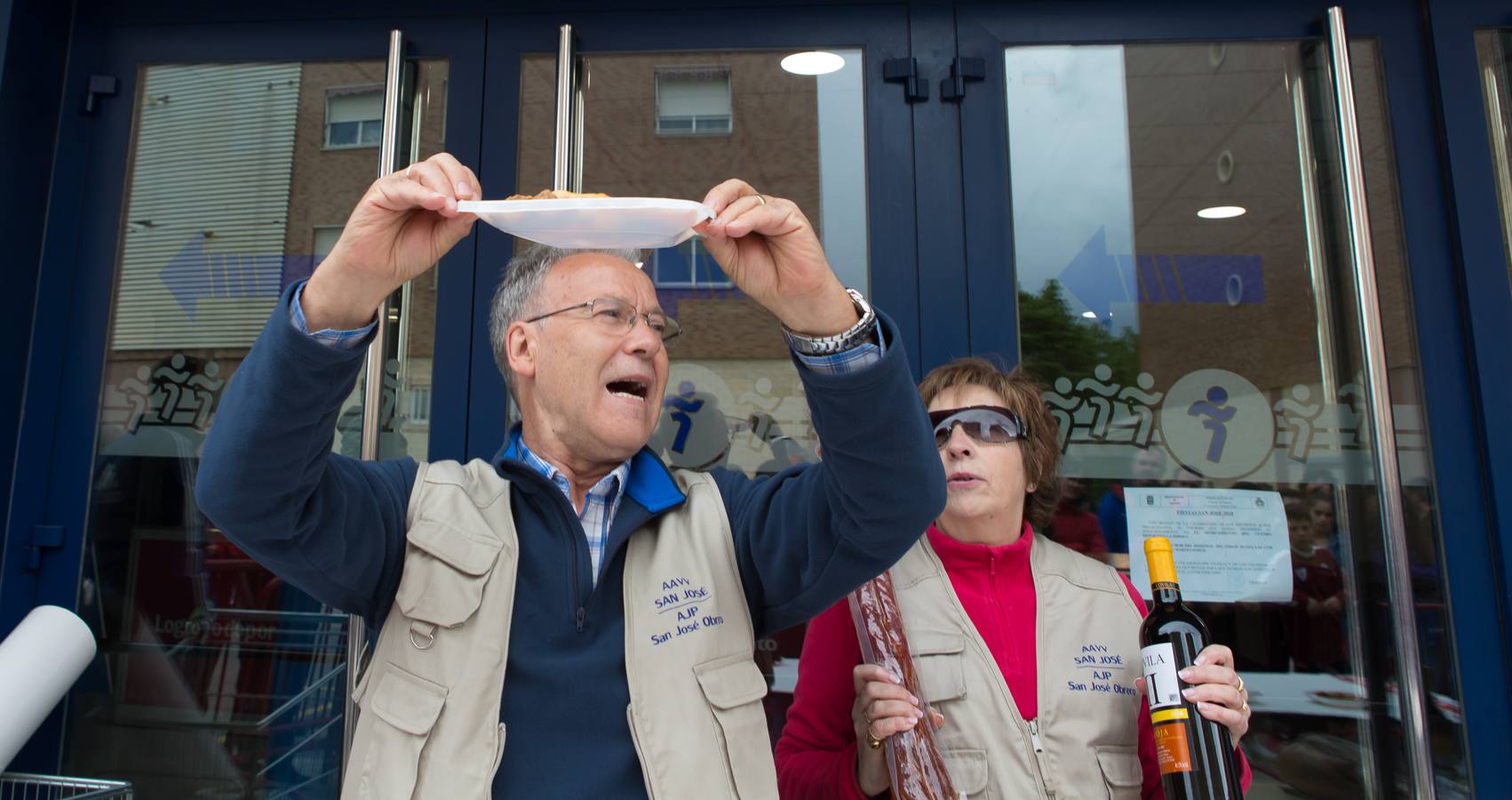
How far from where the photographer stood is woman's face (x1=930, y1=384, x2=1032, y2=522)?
2176 mm

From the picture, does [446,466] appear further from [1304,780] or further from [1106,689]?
[1304,780]

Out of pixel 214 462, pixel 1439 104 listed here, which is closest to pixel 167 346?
pixel 214 462

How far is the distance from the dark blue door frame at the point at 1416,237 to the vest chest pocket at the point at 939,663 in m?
1.23

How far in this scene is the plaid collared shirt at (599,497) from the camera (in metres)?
1.84

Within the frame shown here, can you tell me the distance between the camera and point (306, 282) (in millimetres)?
1449

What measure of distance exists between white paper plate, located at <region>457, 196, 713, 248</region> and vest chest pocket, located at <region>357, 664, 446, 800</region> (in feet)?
2.50

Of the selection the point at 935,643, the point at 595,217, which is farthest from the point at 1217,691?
the point at 595,217

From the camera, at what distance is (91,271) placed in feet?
10.6

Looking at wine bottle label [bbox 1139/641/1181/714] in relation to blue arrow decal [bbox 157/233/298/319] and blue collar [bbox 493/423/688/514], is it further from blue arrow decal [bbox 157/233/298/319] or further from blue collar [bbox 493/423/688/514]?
blue arrow decal [bbox 157/233/298/319]

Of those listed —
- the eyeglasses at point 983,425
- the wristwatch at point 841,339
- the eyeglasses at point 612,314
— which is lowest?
the eyeglasses at point 983,425

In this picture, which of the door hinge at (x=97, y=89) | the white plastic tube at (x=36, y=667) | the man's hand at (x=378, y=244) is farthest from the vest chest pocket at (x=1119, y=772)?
the door hinge at (x=97, y=89)

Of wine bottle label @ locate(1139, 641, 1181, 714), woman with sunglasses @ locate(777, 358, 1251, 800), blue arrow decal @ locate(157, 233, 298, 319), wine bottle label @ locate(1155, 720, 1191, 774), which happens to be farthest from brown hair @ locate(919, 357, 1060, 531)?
blue arrow decal @ locate(157, 233, 298, 319)

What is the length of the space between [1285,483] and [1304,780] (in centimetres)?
90

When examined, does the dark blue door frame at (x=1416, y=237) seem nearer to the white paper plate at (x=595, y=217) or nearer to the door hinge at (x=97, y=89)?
the white paper plate at (x=595, y=217)
